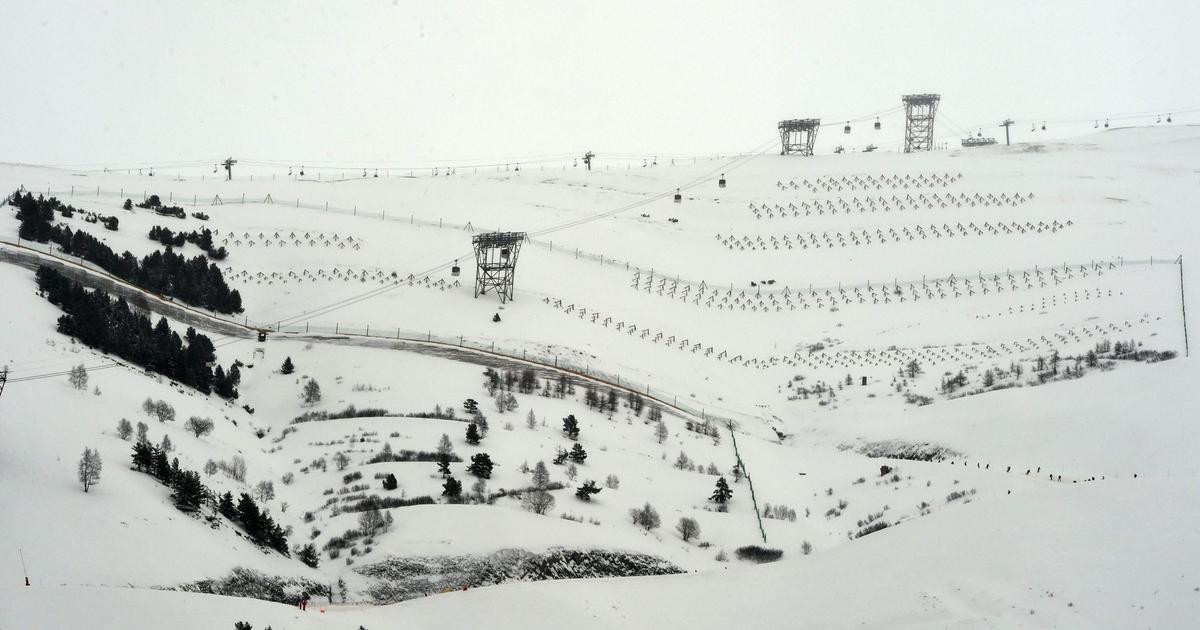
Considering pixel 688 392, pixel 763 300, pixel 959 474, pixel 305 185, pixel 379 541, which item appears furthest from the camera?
pixel 305 185

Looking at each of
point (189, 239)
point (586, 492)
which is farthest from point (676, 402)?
point (189, 239)

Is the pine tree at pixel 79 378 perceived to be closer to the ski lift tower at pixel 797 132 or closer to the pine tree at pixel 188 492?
the pine tree at pixel 188 492

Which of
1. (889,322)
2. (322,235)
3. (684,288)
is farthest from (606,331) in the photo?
(322,235)

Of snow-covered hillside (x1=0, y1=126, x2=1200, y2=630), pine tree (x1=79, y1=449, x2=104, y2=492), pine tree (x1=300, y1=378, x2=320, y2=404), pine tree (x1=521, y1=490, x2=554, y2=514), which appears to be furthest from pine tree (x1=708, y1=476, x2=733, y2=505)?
pine tree (x1=79, y1=449, x2=104, y2=492)

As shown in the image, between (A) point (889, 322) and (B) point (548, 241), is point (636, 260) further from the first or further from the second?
(A) point (889, 322)

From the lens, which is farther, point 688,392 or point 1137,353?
point 688,392

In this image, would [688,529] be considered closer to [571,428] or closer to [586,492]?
[586,492]

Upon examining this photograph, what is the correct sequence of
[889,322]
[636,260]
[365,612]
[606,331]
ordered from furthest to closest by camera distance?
[636,260] < [889,322] < [606,331] < [365,612]
